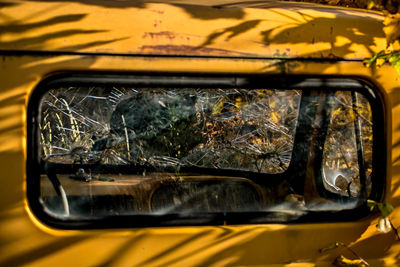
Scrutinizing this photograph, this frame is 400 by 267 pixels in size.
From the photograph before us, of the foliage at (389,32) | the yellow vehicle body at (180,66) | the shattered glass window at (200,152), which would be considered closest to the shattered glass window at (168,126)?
the shattered glass window at (200,152)

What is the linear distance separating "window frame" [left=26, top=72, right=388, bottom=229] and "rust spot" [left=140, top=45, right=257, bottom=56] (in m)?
0.09

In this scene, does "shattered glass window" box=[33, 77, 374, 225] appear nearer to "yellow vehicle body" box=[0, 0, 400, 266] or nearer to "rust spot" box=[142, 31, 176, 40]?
"yellow vehicle body" box=[0, 0, 400, 266]

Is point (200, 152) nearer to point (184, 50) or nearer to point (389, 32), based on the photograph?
point (184, 50)

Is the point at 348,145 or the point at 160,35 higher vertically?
the point at 160,35

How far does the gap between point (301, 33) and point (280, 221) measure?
821 millimetres

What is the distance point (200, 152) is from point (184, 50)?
0.47 metres

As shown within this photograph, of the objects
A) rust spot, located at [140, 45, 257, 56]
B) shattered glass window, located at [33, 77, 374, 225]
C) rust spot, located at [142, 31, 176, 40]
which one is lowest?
shattered glass window, located at [33, 77, 374, 225]

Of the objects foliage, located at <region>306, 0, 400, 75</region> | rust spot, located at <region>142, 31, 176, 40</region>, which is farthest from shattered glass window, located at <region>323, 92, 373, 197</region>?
rust spot, located at <region>142, 31, 176, 40</region>

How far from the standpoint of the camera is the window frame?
1971 mm

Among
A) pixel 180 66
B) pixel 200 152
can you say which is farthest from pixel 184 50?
pixel 200 152

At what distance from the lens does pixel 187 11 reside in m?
2.07

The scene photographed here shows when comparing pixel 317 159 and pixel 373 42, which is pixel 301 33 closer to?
pixel 373 42

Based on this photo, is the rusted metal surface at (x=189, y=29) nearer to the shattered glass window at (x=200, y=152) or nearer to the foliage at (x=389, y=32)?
the foliage at (x=389, y=32)

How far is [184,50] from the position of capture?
203cm
